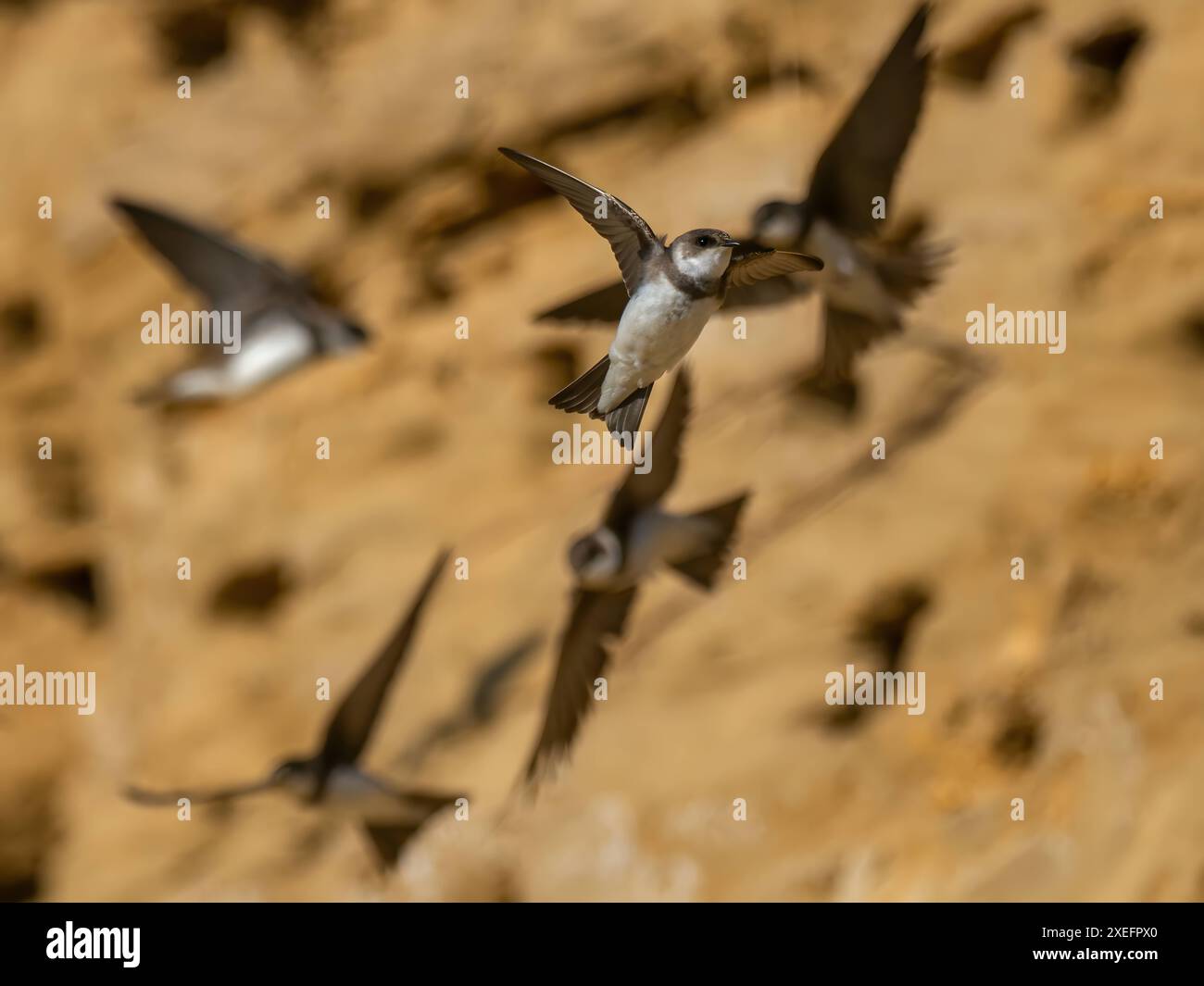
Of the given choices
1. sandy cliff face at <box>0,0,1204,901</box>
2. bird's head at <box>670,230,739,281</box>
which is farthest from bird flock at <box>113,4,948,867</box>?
sandy cliff face at <box>0,0,1204,901</box>

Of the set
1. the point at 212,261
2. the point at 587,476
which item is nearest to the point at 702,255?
the point at 212,261

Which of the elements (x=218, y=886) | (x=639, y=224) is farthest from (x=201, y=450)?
(x=639, y=224)

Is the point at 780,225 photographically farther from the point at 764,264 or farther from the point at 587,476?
the point at 587,476

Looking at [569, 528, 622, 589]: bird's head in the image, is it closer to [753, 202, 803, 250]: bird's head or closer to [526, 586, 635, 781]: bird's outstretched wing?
[526, 586, 635, 781]: bird's outstretched wing

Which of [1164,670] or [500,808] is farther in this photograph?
[500,808]

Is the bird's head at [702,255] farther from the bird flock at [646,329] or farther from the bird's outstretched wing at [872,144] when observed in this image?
the bird's outstretched wing at [872,144]

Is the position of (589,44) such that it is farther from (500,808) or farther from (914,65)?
(914,65)
